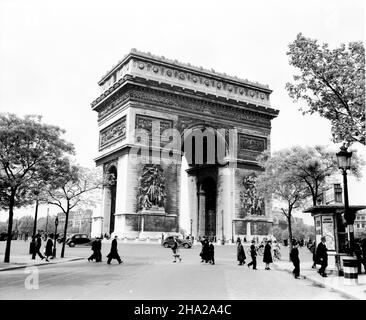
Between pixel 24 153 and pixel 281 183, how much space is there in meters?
20.6

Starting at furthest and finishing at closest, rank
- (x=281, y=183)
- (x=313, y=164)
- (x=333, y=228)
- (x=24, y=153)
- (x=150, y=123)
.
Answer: (x=150, y=123), (x=281, y=183), (x=313, y=164), (x=24, y=153), (x=333, y=228)

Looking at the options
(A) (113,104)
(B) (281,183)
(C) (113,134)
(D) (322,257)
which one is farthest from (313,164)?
(A) (113,104)

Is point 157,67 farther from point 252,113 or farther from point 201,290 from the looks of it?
point 201,290

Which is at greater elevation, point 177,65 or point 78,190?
point 177,65

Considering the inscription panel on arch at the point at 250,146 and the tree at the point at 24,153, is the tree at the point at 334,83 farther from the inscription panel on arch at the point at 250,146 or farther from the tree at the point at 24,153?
the inscription panel on arch at the point at 250,146

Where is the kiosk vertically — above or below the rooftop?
below

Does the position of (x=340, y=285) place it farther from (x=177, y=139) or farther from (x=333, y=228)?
(x=177, y=139)

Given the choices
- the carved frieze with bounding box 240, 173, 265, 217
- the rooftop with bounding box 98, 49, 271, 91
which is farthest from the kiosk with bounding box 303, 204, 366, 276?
the rooftop with bounding box 98, 49, 271, 91

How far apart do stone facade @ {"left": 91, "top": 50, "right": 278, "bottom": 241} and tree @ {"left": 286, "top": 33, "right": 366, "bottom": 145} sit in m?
27.7

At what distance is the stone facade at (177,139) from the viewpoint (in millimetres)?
41812

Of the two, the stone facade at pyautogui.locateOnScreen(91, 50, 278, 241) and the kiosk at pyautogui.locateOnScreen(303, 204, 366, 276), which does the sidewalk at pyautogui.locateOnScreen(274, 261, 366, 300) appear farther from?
the stone facade at pyautogui.locateOnScreen(91, 50, 278, 241)

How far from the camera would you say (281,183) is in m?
34.1

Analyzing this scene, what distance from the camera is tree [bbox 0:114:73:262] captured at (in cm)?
2081

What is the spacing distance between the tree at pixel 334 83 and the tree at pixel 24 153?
12758mm
